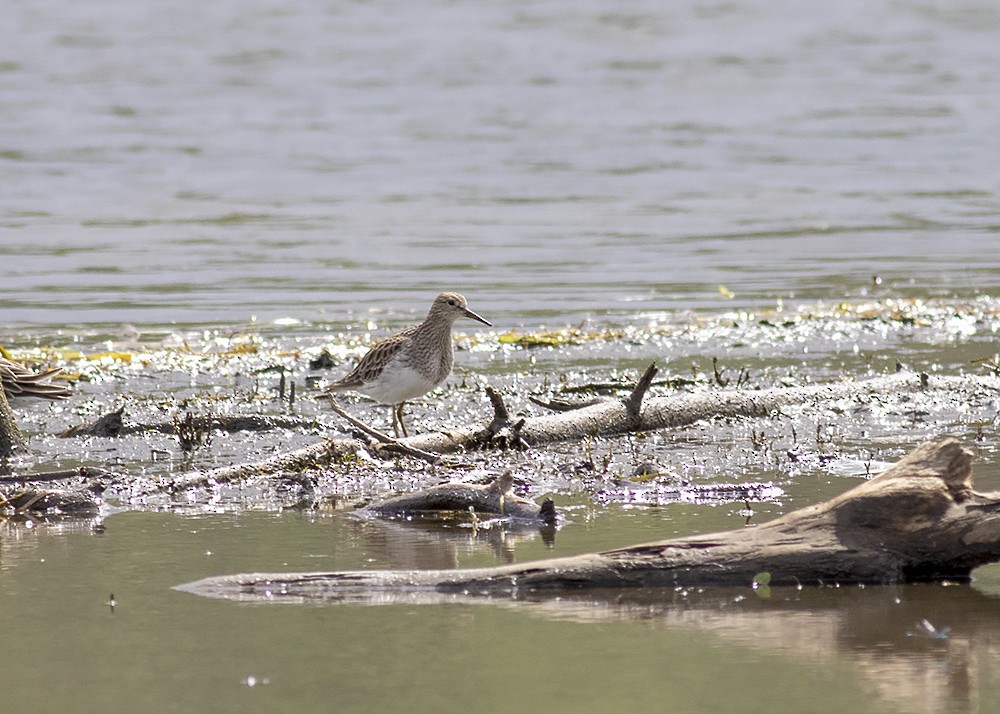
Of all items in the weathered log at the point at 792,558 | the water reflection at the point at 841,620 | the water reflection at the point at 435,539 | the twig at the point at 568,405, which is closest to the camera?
the water reflection at the point at 841,620

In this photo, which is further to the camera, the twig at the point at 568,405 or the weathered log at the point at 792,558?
the twig at the point at 568,405

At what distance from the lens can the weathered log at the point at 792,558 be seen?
6551mm

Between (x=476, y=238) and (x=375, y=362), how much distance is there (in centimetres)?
1236

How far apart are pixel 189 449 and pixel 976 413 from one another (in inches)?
203

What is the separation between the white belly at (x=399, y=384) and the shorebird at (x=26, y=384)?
2.41 metres

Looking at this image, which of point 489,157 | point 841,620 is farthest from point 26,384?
point 489,157

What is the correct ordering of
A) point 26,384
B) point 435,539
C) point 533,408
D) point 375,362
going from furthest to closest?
point 533,408
point 26,384
point 375,362
point 435,539

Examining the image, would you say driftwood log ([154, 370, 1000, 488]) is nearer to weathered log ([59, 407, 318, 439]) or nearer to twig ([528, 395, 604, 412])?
twig ([528, 395, 604, 412])

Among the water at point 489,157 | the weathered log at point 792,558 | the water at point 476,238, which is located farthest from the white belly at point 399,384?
the water at point 489,157

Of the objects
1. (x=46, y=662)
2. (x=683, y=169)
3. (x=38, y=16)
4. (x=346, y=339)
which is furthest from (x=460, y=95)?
(x=46, y=662)

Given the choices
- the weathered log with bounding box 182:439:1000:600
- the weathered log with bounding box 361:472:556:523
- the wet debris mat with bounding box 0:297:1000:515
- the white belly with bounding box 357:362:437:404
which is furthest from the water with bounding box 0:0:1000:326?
the weathered log with bounding box 182:439:1000:600

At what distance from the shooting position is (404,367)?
1036 cm

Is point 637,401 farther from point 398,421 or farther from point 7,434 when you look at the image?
point 7,434

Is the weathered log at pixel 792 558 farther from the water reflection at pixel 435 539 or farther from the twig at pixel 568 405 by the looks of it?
the twig at pixel 568 405
